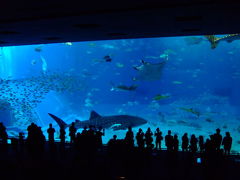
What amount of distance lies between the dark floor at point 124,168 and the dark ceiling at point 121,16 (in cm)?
317

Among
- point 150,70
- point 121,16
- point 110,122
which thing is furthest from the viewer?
point 150,70

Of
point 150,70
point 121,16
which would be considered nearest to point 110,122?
point 121,16

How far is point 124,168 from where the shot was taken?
5145 millimetres

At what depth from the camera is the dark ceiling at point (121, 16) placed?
471cm

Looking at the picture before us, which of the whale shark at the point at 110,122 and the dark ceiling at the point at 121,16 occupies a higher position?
the dark ceiling at the point at 121,16

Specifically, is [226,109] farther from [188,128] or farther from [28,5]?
[28,5]

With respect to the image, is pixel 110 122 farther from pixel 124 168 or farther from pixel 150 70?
pixel 150 70

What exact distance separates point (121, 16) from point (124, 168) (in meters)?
3.56

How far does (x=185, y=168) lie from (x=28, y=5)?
510cm

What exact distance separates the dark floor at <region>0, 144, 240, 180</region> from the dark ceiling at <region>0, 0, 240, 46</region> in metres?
3.17

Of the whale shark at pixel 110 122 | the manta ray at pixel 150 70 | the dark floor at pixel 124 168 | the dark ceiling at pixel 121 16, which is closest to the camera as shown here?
the dark floor at pixel 124 168

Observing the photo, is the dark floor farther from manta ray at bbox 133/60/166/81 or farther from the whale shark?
manta ray at bbox 133/60/166/81

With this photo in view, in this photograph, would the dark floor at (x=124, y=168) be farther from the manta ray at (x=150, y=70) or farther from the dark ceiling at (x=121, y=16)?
the manta ray at (x=150, y=70)

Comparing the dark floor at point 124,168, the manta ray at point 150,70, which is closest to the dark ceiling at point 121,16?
the dark floor at point 124,168
